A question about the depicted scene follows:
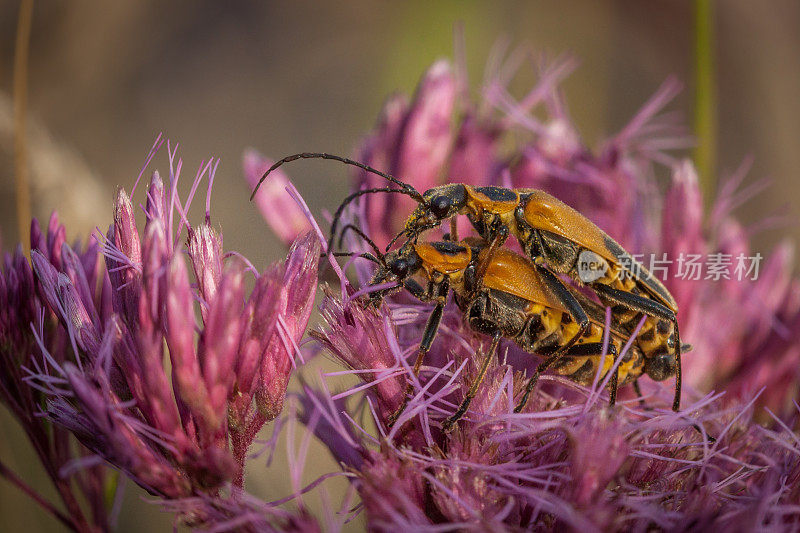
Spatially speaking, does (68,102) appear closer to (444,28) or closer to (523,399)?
(444,28)

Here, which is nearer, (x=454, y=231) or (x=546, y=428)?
(x=546, y=428)

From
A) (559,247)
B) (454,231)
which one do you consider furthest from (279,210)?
(559,247)

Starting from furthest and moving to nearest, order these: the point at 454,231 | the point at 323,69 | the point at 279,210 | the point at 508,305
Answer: the point at 323,69 < the point at 279,210 < the point at 454,231 < the point at 508,305

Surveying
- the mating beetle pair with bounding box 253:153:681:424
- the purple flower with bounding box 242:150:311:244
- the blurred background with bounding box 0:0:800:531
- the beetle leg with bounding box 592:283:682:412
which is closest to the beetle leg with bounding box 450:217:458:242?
the mating beetle pair with bounding box 253:153:681:424

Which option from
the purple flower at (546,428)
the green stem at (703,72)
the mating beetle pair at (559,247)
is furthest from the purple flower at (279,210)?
the green stem at (703,72)

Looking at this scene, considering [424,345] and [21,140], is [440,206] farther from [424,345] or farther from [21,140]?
[21,140]

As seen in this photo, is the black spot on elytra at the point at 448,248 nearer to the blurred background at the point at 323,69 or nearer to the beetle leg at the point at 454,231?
the beetle leg at the point at 454,231

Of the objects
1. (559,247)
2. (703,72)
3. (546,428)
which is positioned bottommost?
(546,428)

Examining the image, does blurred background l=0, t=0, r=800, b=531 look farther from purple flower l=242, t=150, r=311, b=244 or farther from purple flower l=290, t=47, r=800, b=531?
purple flower l=290, t=47, r=800, b=531
